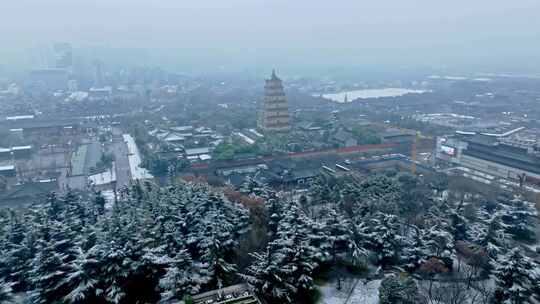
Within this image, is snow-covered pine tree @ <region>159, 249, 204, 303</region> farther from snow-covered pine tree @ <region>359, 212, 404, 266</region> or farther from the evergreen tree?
snow-covered pine tree @ <region>359, 212, 404, 266</region>

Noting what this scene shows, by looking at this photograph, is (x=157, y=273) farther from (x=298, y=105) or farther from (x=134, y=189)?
(x=298, y=105)

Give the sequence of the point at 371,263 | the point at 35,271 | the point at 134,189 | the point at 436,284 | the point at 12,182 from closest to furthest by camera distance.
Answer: the point at 35,271
the point at 436,284
the point at 371,263
the point at 134,189
the point at 12,182

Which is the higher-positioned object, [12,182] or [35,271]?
[35,271]

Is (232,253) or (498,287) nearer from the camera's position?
(498,287)

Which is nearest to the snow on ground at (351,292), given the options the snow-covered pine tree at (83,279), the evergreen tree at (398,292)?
the evergreen tree at (398,292)

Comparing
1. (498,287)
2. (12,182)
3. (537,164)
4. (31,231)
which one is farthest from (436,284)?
(12,182)

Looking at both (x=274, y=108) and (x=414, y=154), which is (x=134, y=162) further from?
(x=414, y=154)
